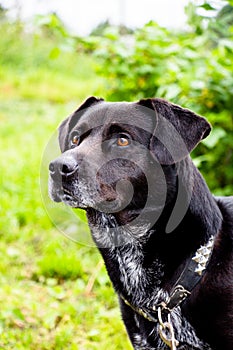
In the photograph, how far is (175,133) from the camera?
7.69 feet

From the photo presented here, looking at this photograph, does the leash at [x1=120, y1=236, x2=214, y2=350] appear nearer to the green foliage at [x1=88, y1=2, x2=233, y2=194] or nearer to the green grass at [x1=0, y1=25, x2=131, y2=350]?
the green grass at [x1=0, y1=25, x2=131, y2=350]

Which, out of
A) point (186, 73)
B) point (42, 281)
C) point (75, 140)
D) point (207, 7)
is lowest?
point (42, 281)

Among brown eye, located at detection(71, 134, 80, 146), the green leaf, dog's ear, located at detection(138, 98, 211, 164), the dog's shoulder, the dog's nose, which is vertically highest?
the green leaf

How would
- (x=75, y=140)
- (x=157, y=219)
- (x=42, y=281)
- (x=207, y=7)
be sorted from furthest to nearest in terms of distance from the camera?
(x=42, y=281)
(x=207, y=7)
(x=75, y=140)
(x=157, y=219)

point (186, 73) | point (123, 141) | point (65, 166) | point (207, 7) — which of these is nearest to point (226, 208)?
point (123, 141)

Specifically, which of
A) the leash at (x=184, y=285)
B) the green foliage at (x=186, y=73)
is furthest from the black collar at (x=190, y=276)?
the green foliage at (x=186, y=73)

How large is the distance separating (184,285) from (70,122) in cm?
112

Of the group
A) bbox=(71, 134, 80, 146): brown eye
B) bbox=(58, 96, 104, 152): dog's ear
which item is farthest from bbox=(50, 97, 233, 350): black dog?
bbox=(58, 96, 104, 152): dog's ear

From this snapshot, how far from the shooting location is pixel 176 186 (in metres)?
2.38

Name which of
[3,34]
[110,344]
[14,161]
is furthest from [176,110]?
[3,34]

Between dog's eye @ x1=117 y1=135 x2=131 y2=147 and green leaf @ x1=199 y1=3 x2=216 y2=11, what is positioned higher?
green leaf @ x1=199 y1=3 x2=216 y2=11

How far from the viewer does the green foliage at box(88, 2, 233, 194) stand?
4090 millimetres

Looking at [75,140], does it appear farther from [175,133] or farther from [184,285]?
[184,285]

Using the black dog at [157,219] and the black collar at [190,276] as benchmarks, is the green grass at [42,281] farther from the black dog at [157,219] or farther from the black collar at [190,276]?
the black collar at [190,276]
